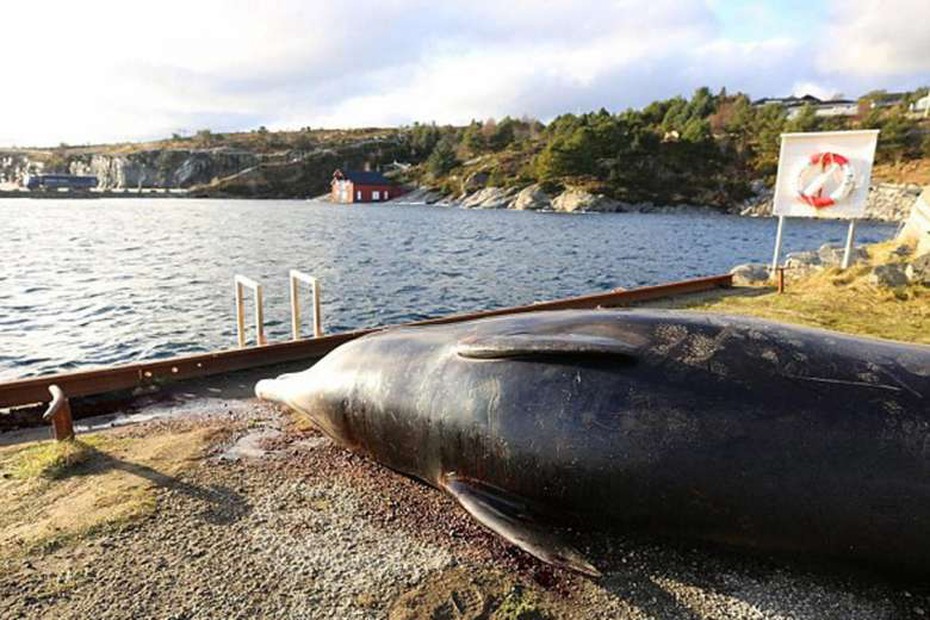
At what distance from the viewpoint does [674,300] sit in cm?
1520

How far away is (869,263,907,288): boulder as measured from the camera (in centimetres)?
1366

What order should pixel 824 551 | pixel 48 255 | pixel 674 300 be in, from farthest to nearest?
1. pixel 48 255
2. pixel 674 300
3. pixel 824 551

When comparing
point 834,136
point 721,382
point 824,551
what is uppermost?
point 834,136

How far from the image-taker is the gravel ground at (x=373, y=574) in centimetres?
361

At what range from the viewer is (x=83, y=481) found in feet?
17.1

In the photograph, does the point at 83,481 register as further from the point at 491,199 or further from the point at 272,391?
the point at 491,199

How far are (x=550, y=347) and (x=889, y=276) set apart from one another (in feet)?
44.3

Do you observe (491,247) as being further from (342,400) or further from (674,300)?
(342,400)

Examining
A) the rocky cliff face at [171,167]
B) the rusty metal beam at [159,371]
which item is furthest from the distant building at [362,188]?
the rusty metal beam at [159,371]

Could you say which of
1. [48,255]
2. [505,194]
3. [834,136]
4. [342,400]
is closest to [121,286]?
[48,255]

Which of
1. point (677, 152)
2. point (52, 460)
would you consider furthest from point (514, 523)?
point (677, 152)

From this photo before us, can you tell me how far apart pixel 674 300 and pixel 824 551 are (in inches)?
482

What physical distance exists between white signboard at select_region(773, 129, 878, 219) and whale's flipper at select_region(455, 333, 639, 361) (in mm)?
15321

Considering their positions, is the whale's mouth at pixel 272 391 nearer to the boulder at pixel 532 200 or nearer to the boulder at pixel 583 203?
the boulder at pixel 583 203
